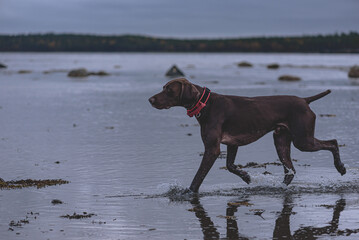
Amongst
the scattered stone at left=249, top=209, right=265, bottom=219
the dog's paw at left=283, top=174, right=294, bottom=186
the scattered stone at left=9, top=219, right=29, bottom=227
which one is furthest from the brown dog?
the scattered stone at left=9, top=219, right=29, bottom=227

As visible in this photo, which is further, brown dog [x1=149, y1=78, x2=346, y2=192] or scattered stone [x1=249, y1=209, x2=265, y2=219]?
brown dog [x1=149, y1=78, x2=346, y2=192]

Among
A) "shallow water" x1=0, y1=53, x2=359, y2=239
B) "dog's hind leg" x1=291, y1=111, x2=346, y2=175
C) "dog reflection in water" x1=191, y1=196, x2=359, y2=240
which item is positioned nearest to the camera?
"dog reflection in water" x1=191, y1=196, x2=359, y2=240

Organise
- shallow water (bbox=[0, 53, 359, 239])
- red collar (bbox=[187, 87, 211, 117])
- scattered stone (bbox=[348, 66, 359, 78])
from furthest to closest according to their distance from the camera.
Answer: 1. scattered stone (bbox=[348, 66, 359, 78])
2. red collar (bbox=[187, 87, 211, 117])
3. shallow water (bbox=[0, 53, 359, 239])

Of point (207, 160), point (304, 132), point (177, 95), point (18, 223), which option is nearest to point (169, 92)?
point (177, 95)

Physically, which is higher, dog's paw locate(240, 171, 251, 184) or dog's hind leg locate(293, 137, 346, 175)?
dog's hind leg locate(293, 137, 346, 175)

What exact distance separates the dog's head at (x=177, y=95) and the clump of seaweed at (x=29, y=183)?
240 cm

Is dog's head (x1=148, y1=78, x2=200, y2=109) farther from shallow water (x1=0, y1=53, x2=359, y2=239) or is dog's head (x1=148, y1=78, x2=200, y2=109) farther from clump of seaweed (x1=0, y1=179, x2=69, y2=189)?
clump of seaweed (x1=0, y1=179, x2=69, y2=189)

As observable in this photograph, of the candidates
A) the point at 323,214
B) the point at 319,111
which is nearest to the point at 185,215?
the point at 323,214

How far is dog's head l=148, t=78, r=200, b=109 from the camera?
9711mm

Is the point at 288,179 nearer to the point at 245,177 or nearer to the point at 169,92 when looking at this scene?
the point at 245,177

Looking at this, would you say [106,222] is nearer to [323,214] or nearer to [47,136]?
[323,214]

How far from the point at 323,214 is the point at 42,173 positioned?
18.2 ft


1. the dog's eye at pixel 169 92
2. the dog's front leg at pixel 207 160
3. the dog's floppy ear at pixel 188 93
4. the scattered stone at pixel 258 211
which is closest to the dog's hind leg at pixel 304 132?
the dog's front leg at pixel 207 160

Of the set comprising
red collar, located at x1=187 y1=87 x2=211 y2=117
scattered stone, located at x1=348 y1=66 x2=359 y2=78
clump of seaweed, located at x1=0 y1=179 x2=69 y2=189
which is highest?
red collar, located at x1=187 y1=87 x2=211 y2=117
